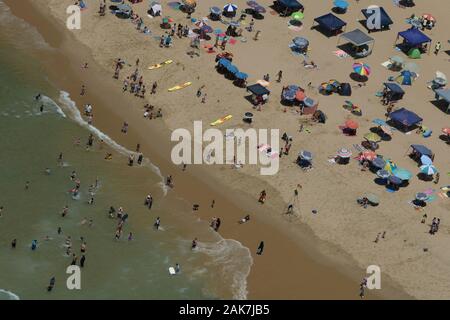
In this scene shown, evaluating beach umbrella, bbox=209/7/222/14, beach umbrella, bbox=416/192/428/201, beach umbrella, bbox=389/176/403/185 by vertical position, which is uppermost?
beach umbrella, bbox=389/176/403/185

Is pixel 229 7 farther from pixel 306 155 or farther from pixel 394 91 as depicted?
pixel 306 155

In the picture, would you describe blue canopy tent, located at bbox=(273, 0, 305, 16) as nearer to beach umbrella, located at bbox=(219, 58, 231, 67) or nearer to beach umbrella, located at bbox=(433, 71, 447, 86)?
beach umbrella, located at bbox=(219, 58, 231, 67)

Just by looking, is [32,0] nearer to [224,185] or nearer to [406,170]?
[224,185]

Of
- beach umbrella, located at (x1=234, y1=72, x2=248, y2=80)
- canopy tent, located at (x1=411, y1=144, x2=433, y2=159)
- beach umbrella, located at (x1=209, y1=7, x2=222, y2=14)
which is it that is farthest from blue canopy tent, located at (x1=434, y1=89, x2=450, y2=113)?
beach umbrella, located at (x1=209, y1=7, x2=222, y2=14)

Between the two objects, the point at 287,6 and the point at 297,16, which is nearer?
the point at 297,16

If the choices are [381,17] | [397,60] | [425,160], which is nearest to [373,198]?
[425,160]

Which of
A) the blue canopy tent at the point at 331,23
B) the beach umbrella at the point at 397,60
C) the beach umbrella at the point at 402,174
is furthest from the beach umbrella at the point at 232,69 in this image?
the beach umbrella at the point at 402,174

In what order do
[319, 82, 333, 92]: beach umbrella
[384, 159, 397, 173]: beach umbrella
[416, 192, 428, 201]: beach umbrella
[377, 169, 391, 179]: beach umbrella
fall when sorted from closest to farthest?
[416, 192, 428, 201]: beach umbrella → [377, 169, 391, 179]: beach umbrella → [384, 159, 397, 173]: beach umbrella → [319, 82, 333, 92]: beach umbrella
